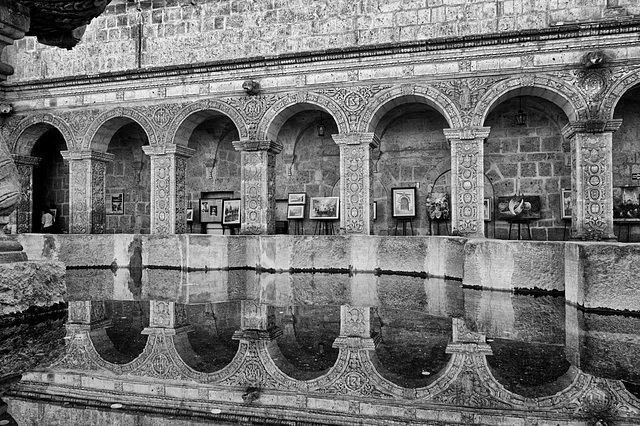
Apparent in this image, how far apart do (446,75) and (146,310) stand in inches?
311

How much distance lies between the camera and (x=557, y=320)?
4539 mm

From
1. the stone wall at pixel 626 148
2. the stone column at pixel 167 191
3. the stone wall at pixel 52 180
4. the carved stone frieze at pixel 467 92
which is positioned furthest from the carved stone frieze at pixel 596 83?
the stone wall at pixel 52 180

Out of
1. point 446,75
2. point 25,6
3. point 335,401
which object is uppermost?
point 446,75

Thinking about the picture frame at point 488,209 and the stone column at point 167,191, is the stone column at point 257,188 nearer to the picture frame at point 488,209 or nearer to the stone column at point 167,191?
the stone column at point 167,191

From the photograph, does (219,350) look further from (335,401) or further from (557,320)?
(557,320)

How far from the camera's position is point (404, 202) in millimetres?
12883

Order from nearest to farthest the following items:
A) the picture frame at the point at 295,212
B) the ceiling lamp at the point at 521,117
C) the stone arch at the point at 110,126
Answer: the ceiling lamp at the point at 521,117, the stone arch at the point at 110,126, the picture frame at the point at 295,212

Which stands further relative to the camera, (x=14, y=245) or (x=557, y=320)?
(x=557, y=320)

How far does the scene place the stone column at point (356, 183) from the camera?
425 inches

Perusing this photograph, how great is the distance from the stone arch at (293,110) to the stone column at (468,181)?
2.41 meters

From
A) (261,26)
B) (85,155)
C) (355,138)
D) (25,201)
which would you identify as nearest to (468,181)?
(355,138)

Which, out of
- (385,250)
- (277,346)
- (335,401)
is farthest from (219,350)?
(385,250)

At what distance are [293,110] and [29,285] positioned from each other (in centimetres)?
838

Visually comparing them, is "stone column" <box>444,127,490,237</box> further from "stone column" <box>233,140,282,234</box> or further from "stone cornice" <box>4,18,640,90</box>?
"stone column" <box>233,140,282,234</box>
